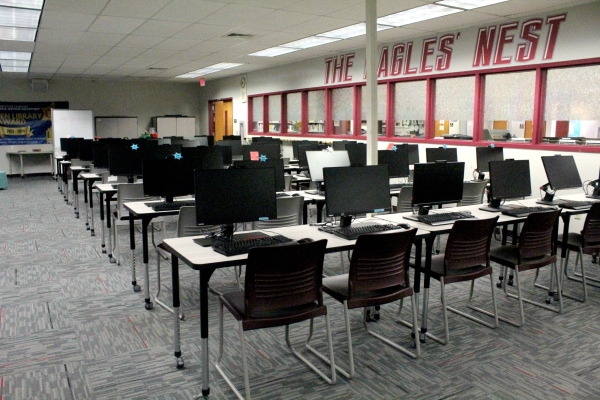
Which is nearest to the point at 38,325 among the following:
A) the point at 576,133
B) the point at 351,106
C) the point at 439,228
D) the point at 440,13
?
the point at 439,228

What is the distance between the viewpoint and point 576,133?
19.6 feet

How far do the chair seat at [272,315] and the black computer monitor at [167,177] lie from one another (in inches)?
67.6

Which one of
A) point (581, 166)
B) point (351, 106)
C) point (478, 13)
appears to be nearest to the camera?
point (581, 166)

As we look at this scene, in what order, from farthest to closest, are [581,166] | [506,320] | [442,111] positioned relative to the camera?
[442,111] → [581,166] → [506,320]

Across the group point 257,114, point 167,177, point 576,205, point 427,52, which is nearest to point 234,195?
point 167,177

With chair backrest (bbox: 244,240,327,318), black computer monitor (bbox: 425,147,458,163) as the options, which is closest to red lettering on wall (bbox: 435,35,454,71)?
black computer monitor (bbox: 425,147,458,163)

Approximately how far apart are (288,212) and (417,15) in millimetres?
3695

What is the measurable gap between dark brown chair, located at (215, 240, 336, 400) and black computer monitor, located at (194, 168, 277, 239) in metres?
0.58

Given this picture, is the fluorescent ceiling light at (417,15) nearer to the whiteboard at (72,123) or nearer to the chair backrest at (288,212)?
the chair backrest at (288,212)

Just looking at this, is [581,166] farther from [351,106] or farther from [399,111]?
[351,106]

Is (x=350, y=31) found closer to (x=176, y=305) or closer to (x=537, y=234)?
(x=537, y=234)

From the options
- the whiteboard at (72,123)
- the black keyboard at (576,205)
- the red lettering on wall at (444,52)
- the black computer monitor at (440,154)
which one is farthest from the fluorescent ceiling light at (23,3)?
the whiteboard at (72,123)

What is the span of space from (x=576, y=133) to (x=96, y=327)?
5.72 meters

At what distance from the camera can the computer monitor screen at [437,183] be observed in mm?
3719
